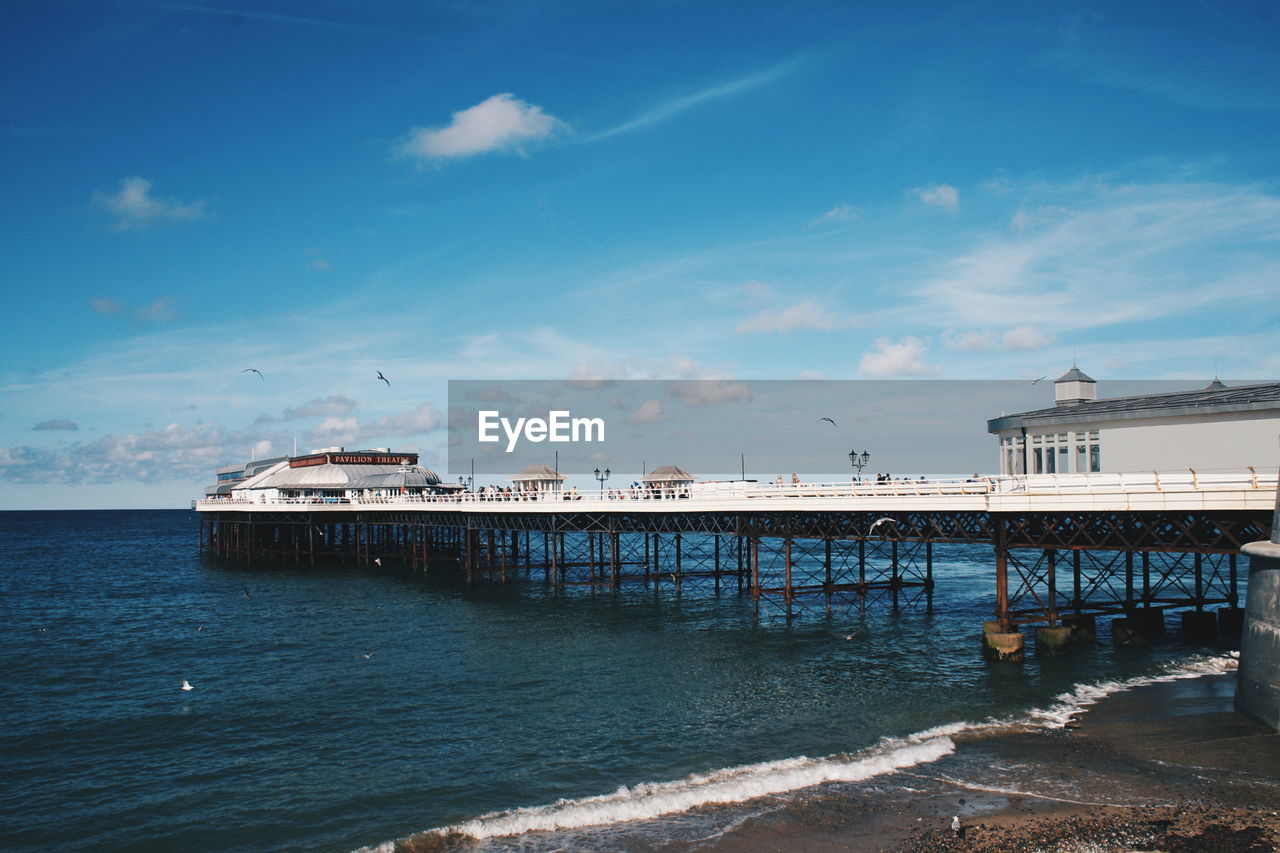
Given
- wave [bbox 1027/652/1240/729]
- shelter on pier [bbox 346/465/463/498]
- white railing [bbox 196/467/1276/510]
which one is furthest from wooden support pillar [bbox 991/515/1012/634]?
shelter on pier [bbox 346/465/463/498]

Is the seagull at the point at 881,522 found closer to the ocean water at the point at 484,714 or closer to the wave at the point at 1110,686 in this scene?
the ocean water at the point at 484,714

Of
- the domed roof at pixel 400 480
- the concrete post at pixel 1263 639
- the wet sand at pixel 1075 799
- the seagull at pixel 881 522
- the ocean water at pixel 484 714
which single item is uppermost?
the domed roof at pixel 400 480

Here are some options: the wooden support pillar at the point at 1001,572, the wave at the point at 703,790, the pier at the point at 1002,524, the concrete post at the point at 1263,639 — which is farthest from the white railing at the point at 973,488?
the wave at the point at 703,790

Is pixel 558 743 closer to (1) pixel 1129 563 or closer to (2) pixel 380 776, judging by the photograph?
(2) pixel 380 776

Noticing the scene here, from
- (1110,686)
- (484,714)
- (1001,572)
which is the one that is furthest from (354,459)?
(1110,686)

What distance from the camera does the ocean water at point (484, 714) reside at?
62.0 feet

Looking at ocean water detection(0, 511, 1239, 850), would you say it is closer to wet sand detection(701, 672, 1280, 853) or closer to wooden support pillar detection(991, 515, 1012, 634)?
wet sand detection(701, 672, 1280, 853)

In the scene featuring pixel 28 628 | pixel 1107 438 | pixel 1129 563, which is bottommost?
pixel 28 628

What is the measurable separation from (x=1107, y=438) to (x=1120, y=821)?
67.9 ft

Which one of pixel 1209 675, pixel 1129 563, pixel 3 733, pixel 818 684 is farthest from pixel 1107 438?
pixel 3 733

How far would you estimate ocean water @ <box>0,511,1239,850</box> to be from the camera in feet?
62.0

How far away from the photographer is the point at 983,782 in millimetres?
19188

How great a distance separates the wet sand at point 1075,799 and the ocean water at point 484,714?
1.00m

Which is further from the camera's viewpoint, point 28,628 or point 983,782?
point 28,628
